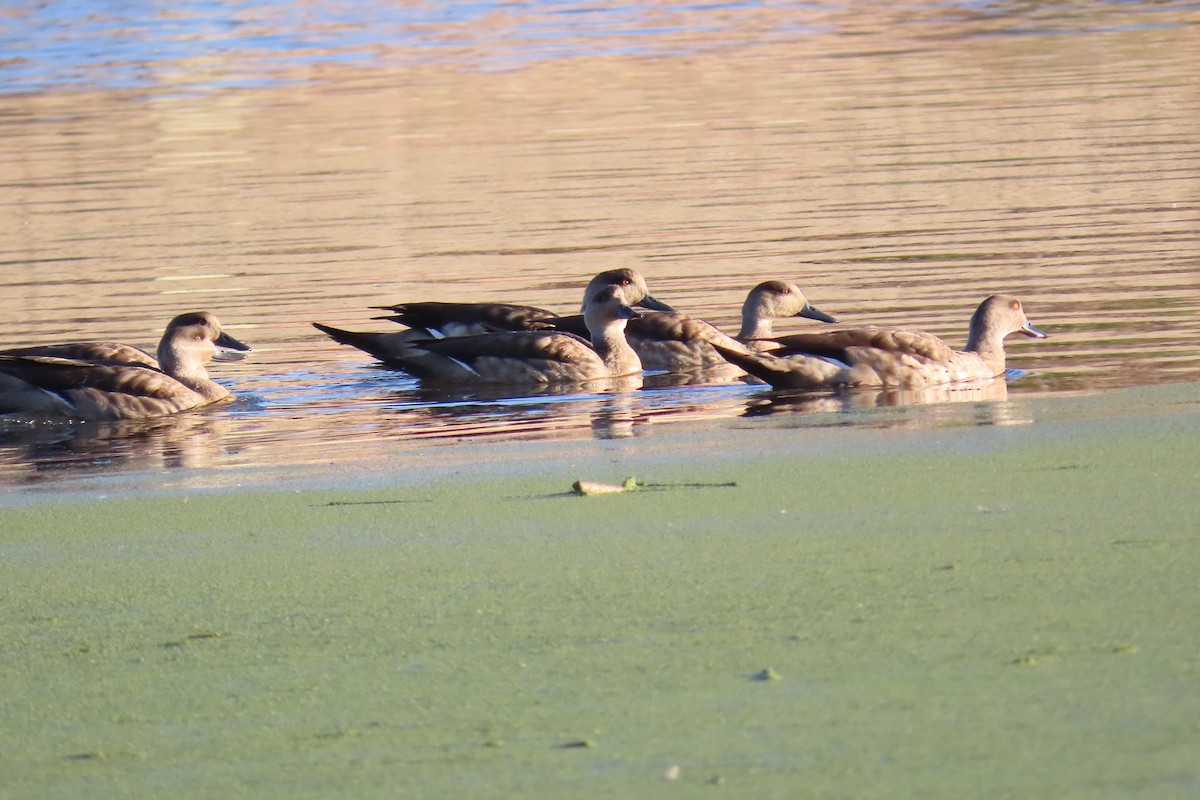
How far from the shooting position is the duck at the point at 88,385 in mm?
11820

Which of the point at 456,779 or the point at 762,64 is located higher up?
the point at 762,64

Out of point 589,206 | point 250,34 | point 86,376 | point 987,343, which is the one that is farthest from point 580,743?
point 250,34

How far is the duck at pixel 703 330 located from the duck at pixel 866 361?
1.39 metres

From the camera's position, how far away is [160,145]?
1093 inches

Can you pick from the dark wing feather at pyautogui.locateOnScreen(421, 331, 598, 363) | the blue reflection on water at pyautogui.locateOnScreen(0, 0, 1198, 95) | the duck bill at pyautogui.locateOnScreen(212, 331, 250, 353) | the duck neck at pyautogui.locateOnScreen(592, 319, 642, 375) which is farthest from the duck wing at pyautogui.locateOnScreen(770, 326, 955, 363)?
the blue reflection on water at pyautogui.locateOnScreen(0, 0, 1198, 95)

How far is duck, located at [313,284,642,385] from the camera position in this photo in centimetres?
1248

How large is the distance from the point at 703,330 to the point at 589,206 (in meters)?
7.25

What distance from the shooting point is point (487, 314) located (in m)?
13.1

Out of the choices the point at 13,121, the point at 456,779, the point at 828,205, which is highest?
the point at 13,121

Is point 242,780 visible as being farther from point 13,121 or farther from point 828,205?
point 13,121

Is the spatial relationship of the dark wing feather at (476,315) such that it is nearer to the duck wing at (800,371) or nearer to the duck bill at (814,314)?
the duck bill at (814,314)

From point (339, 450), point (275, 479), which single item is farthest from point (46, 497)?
point (339, 450)

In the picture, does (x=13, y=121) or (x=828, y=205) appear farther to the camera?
(x=13, y=121)

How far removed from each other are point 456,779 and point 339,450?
532 centimetres
